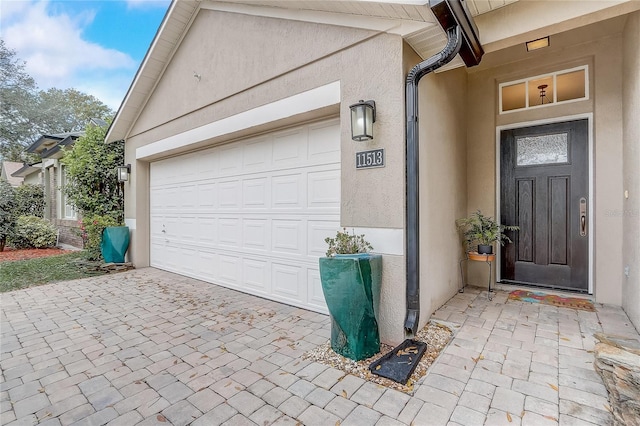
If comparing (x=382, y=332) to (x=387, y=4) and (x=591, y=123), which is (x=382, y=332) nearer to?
(x=387, y=4)

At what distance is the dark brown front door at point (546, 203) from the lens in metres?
3.88

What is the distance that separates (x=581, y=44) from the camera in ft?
12.3

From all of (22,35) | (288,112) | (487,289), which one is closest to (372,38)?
(288,112)

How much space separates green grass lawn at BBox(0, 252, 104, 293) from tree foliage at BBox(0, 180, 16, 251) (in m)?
2.97

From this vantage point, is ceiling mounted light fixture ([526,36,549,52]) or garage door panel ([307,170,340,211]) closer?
ceiling mounted light fixture ([526,36,549,52])

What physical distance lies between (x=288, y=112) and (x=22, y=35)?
512 inches

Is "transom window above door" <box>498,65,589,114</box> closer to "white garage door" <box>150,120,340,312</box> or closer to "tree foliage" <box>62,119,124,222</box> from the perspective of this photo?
"white garage door" <box>150,120,340,312</box>

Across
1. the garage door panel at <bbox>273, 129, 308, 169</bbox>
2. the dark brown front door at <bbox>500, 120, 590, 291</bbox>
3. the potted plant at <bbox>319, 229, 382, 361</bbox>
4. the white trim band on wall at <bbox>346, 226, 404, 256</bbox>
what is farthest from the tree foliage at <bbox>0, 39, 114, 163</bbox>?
the dark brown front door at <bbox>500, 120, 590, 291</bbox>

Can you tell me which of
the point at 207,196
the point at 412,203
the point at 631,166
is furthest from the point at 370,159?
the point at 207,196

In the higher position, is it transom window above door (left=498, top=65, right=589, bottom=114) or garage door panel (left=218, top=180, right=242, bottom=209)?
transom window above door (left=498, top=65, right=589, bottom=114)

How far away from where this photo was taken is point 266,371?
2.45 metres

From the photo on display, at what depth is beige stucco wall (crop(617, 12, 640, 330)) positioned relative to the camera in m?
Result: 2.82

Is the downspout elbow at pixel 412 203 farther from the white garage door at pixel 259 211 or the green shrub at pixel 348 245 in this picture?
the white garage door at pixel 259 211

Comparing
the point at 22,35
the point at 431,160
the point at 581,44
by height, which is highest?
the point at 22,35
